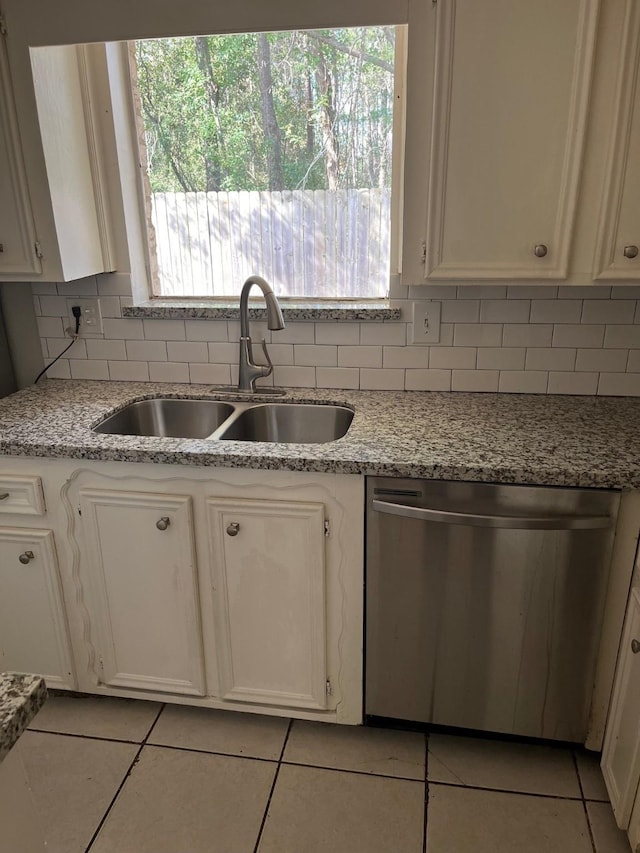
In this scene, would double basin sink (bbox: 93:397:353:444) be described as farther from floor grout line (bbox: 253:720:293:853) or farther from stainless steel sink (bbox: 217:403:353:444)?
floor grout line (bbox: 253:720:293:853)

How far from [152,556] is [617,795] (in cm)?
135

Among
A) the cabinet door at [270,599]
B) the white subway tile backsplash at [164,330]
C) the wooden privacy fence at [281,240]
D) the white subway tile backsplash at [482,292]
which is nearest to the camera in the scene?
the cabinet door at [270,599]

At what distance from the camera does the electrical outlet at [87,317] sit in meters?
2.27

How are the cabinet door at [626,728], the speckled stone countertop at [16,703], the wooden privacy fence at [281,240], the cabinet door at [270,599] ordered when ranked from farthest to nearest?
the wooden privacy fence at [281,240], the cabinet door at [270,599], the cabinet door at [626,728], the speckled stone countertop at [16,703]

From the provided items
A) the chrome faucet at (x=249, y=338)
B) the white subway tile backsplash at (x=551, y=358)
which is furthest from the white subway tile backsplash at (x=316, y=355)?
the white subway tile backsplash at (x=551, y=358)

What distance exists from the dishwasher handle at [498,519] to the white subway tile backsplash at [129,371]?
1.12m

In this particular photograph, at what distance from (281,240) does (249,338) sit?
384 millimetres

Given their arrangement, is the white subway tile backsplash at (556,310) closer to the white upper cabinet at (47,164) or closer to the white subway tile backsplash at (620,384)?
the white subway tile backsplash at (620,384)

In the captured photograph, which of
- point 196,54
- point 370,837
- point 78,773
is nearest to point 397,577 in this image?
point 370,837

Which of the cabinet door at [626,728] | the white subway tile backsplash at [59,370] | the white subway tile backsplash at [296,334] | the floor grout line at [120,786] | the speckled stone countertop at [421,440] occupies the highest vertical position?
the white subway tile backsplash at [296,334]

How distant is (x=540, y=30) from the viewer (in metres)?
1.53

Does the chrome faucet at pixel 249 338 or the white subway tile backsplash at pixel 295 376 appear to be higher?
the chrome faucet at pixel 249 338

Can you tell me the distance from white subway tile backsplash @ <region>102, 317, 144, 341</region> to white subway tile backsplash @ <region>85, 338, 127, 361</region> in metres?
0.03

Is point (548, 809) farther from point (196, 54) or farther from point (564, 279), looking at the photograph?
point (196, 54)
